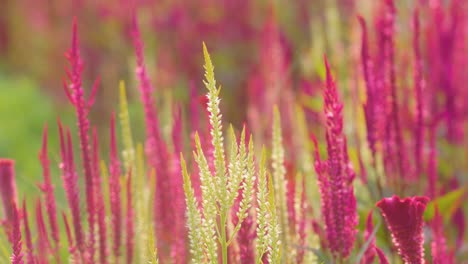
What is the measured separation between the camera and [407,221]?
1007 millimetres

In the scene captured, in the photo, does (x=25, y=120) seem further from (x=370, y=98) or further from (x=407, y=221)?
(x=407, y=221)

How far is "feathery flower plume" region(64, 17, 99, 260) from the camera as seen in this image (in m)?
1.10

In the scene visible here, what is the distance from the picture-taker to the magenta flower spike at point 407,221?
100cm

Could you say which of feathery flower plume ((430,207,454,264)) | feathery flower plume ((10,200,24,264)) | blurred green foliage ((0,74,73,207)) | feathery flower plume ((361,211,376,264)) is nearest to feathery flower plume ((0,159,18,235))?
feathery flower plume ((10,200,24,264))

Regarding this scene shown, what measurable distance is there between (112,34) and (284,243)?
388 cm

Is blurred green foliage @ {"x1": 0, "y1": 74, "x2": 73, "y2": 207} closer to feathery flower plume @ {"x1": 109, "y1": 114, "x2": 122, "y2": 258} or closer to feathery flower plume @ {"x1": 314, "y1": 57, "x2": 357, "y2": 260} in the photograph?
feathery flower plume @ {"x1": 109, "y1": 114, "x2": 122, "y2": 258}

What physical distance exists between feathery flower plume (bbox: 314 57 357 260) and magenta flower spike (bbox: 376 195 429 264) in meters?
0.08

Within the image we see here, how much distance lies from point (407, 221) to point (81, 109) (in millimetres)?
504

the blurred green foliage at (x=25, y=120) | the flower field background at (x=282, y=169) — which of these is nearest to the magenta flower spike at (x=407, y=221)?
the flower field background at (x=282, y=169)

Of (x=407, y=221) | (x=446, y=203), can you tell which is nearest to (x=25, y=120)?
(x=446, y=203)

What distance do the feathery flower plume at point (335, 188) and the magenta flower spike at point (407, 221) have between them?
0.08 metres

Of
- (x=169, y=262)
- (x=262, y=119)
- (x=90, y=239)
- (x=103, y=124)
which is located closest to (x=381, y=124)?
(x=169, y=262)

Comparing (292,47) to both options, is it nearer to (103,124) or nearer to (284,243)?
(103,124)

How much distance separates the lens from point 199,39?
4.73 meters
